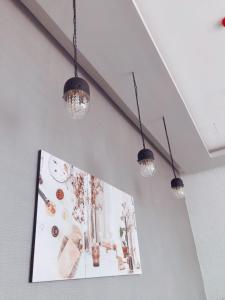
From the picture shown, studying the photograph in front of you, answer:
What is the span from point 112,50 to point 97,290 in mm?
1371

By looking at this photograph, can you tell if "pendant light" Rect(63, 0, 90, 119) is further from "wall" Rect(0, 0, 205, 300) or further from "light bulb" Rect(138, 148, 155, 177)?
"light bulb" Rect(138, 148, 155, 177)

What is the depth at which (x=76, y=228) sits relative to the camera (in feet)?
3.92

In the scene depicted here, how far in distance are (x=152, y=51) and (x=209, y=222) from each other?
2849mm

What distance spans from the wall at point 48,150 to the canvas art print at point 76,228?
44 mm

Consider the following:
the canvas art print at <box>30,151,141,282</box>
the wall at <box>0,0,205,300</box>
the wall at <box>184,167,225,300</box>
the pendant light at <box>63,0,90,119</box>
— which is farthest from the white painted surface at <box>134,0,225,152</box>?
the wall at <box>184,167,225,300</box>

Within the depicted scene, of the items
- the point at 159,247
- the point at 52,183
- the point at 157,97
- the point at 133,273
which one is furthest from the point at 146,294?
the point at 157,97

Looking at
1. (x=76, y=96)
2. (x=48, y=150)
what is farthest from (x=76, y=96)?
(x=48, y=150)

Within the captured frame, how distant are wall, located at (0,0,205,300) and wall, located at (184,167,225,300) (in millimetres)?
1188

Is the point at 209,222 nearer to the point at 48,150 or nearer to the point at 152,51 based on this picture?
the point at 152,51

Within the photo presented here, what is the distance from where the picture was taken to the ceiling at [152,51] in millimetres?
1365

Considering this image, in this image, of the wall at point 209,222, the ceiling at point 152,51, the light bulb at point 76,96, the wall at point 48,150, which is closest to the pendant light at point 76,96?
the light bulb at point 76,96

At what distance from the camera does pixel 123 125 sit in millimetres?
2232

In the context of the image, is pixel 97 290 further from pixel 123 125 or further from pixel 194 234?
pixel 194 234

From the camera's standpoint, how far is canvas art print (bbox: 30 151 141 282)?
994mm
